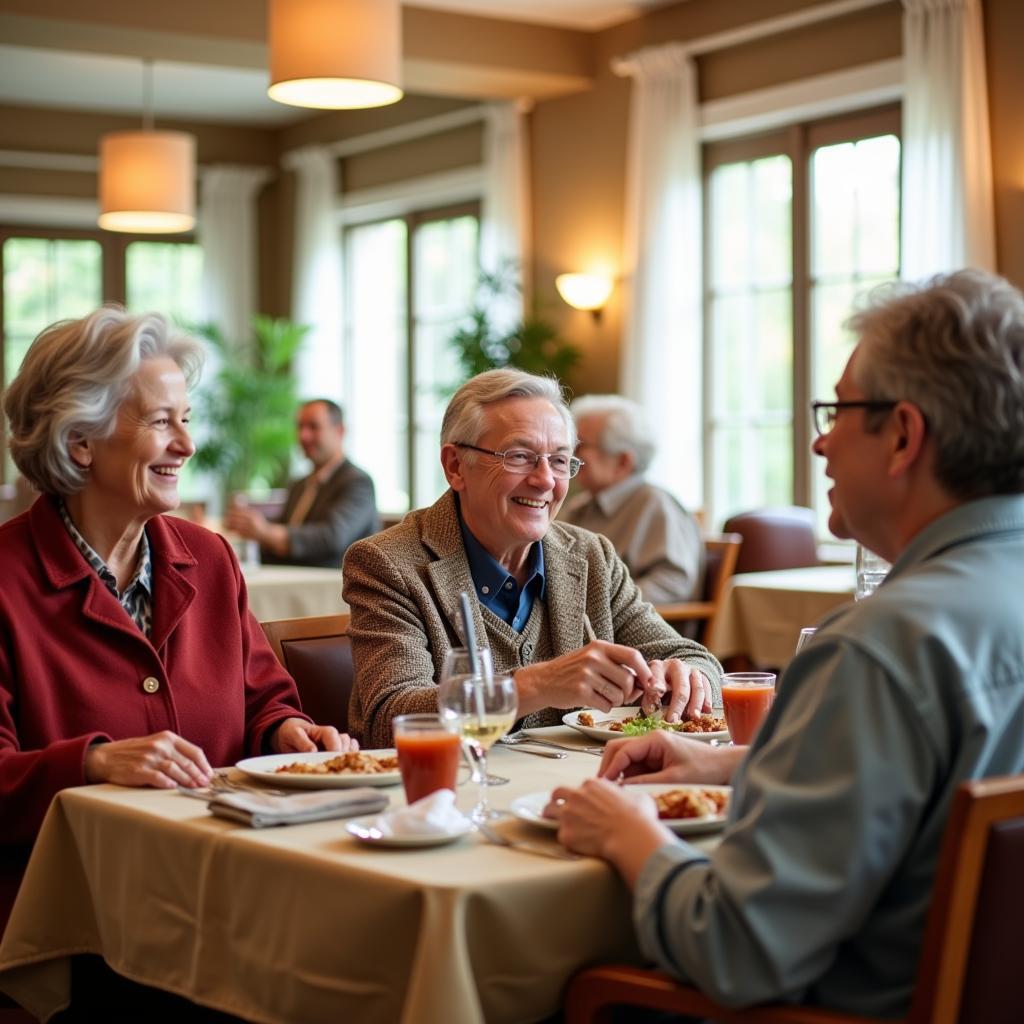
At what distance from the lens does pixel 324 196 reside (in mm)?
11172

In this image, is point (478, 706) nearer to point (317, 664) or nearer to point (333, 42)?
point (317, 664)

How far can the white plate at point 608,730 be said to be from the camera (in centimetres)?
234

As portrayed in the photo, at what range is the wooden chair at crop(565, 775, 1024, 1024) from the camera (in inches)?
55.2

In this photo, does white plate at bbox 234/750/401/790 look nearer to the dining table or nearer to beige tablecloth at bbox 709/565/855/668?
the dining table

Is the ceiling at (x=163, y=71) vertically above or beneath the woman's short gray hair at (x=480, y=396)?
above

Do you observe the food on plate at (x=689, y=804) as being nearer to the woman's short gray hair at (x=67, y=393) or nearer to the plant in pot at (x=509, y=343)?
the woman's short gray hair at (x=67, y=393)

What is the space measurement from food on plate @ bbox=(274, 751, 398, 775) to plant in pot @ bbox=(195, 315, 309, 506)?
8.68 meters

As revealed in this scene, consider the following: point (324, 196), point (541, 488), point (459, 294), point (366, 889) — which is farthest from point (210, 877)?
point (324, 196)

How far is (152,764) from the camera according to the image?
206 centimetres

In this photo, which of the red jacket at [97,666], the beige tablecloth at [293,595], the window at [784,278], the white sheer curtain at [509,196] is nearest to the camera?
the red jacket at [97,666]

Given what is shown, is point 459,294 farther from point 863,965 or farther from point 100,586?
point 863,965

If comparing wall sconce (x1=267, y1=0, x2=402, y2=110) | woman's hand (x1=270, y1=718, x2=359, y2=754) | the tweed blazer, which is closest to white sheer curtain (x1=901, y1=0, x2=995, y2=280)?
wall sconce (x1=267, y1=0, x2=402, y2=110)

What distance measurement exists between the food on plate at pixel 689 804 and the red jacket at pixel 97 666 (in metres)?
0.80

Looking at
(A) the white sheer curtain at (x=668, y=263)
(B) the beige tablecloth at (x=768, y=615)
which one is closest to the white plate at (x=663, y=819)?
(B) the beige tablecloth at (x=768, y=615)
